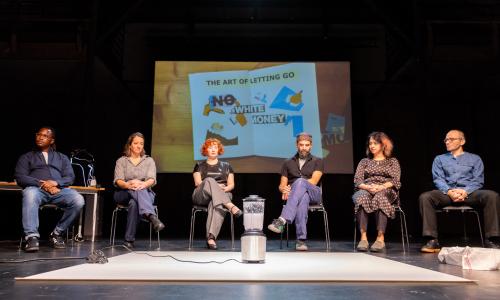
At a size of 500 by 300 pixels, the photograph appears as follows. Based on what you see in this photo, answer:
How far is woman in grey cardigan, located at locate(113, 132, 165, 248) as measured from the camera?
4.05 m

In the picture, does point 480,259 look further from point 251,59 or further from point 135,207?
point 251,59

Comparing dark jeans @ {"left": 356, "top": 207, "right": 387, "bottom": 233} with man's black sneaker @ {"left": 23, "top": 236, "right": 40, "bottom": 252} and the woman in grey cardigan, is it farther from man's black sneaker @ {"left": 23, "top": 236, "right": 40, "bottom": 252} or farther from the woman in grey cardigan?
man's black sneaker @ {"left": 23, "top": 236, "right": 40, "bottom": 252}

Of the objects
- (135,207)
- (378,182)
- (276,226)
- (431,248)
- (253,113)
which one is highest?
(253,113)

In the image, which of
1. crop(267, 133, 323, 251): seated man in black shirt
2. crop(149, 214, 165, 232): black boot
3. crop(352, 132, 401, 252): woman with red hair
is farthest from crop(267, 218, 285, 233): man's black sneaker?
crop(149, 214, 165, 232): black boot

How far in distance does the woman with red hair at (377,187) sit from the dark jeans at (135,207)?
1.90m

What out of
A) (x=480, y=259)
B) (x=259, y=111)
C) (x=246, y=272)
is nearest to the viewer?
(x=246, y=272)

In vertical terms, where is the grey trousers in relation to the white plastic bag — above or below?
above

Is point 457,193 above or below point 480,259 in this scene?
above

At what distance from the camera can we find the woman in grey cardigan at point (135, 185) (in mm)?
4047

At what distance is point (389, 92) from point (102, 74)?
4259 mm

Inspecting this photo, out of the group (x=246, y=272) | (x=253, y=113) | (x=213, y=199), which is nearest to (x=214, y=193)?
(x=213, y=199)

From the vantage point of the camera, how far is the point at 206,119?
6.20 meters

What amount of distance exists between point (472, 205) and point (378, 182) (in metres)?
0.86

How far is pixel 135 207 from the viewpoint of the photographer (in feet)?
13.4
